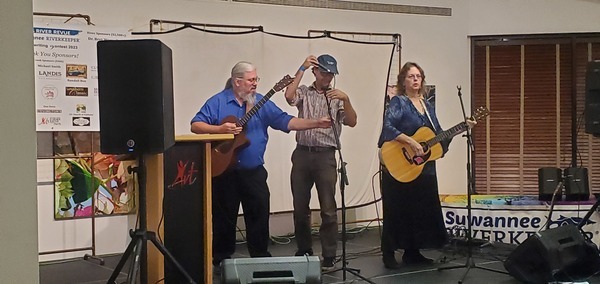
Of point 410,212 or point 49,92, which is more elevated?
point 49,92

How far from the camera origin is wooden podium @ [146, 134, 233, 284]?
3670mm

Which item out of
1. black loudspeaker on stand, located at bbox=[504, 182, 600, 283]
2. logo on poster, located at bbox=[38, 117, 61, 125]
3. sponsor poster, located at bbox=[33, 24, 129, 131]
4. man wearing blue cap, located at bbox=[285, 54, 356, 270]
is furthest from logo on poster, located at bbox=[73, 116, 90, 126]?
black loudspeaker on stand, located at bbox=[504, 182, 600, 283]

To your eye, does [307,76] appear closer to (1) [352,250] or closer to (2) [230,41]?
(2) [230,41]

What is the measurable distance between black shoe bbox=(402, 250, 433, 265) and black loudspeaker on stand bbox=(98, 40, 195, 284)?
2.38 meters

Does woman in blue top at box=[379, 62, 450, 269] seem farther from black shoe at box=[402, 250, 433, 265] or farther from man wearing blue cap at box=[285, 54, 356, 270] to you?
man wearing blue cap at box=[285, 54, 356, 270]

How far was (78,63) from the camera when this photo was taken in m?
5.10


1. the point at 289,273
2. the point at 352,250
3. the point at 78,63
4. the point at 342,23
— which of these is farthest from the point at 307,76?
the point at 289,273

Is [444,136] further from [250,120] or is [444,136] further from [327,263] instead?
[250,120]

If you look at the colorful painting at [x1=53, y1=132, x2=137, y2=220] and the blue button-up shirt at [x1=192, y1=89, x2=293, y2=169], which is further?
the colorful painting at [x1=53, y1=132, x2=137, y2=220]

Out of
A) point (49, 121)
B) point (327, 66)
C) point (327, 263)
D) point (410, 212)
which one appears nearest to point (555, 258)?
point (410, 212)

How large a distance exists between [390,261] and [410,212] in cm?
39

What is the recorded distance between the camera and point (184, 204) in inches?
151

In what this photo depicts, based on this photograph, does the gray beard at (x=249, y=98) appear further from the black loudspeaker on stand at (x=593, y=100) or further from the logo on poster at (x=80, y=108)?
the black loudspeaker on stand at (x=593, y=100)

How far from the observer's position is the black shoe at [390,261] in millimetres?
5000
